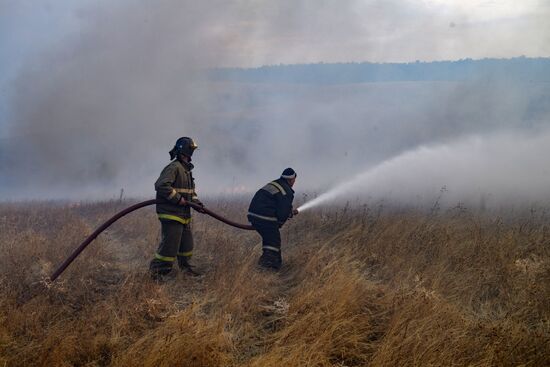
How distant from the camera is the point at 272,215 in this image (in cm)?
616

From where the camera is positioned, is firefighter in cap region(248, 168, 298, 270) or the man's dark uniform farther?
firefighter in cap region(248, 168, 298, 270)

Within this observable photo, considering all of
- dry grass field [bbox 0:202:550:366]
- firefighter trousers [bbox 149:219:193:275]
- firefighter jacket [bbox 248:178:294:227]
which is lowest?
dry grass field [bbox 0:202:550:366]

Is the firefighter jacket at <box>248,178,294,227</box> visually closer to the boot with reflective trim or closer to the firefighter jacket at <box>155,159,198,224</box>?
the firefighter jacket at <box>155,159,198,224</box>

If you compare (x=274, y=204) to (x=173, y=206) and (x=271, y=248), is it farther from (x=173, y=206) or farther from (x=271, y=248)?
(x=173, y=206)

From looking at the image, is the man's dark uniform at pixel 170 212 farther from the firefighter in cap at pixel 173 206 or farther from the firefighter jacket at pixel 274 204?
the firefighter jacket at pixel 274 204

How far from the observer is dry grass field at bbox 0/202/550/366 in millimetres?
3531

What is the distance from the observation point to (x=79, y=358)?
3.53m

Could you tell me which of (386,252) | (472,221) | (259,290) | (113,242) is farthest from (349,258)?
(113,242)

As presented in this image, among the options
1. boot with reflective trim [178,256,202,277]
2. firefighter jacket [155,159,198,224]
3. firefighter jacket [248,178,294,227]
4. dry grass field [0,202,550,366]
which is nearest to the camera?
dry grass field [0,202,550,366]

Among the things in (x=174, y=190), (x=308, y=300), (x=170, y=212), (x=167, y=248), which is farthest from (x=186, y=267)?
(x=308, y=300)

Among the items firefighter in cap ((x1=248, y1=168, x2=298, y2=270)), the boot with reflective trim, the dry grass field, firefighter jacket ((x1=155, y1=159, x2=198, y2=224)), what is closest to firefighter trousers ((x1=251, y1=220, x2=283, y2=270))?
firefighter in cap ((x1=248, y1=168, x2=298, y2=270))

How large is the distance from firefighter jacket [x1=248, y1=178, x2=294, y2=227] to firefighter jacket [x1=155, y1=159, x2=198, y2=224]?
995 mm

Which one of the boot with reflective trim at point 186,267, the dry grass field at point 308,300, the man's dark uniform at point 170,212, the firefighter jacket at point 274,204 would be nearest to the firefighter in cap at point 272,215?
the firefighter jacket at point 274,204

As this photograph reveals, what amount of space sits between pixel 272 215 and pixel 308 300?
6.47ft
